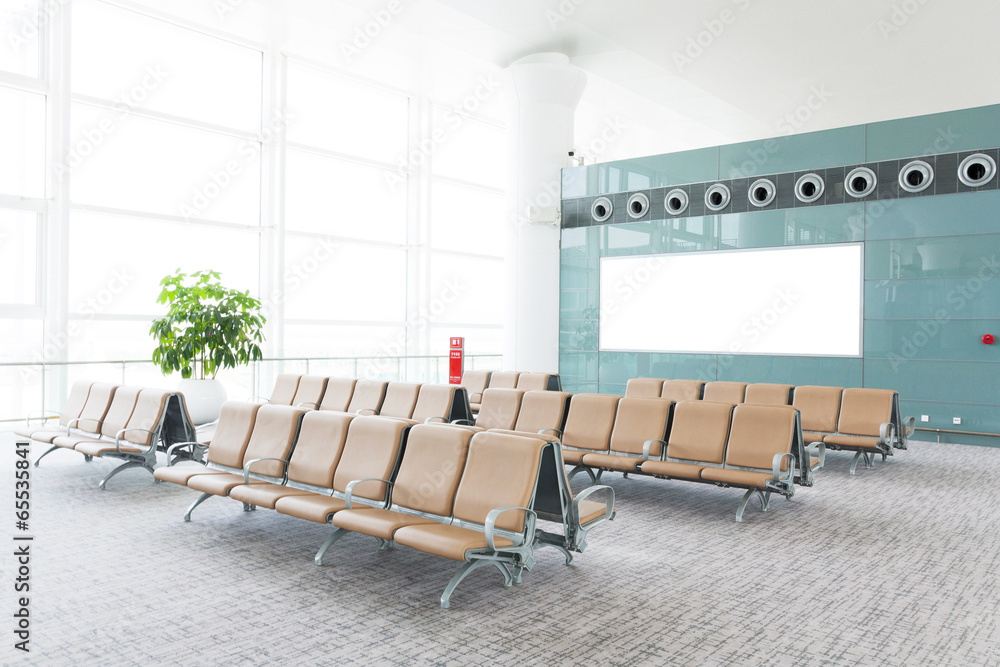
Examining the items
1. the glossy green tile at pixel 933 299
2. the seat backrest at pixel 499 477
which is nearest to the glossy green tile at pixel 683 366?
the glossy green tile at pixel 933 299

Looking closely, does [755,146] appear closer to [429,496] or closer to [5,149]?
[429,496]

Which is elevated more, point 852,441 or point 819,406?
point 819,406

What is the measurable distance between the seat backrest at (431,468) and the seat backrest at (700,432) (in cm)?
244

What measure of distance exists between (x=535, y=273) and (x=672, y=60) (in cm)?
425

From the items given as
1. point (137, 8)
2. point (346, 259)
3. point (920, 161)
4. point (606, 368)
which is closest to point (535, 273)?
point (606, 368)

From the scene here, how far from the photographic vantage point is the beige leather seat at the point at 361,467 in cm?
418

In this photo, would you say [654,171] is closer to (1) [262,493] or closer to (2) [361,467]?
(2) [361,467]

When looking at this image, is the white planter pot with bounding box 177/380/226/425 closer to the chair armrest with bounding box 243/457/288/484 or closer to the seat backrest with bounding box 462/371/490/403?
the seat backrest with bounding box 462/371/490/403

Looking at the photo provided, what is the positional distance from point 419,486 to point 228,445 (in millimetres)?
1920

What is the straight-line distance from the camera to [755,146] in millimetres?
10906

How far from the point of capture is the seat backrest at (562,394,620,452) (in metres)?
6.18

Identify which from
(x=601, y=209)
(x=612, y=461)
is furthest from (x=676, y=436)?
(x=601, y=209)

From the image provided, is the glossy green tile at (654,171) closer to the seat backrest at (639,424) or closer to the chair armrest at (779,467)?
the seat backrest at (639,424)

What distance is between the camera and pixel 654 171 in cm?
1193
